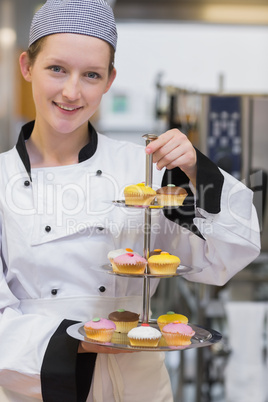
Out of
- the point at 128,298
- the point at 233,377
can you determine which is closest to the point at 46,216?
the point at 128,298

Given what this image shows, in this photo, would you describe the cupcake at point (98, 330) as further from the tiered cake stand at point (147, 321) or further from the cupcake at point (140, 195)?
the cupcake at point (140, 195)

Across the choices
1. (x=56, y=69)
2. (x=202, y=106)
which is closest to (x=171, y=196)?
(x=56, y=69)

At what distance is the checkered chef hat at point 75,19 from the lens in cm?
130

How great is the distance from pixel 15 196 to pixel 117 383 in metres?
0.46

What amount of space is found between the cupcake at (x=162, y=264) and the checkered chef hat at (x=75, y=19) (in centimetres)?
46

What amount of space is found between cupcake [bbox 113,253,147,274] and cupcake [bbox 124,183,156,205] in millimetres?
104

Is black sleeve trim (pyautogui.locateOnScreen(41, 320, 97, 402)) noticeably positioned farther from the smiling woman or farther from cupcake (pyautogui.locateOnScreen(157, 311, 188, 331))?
the smiling woman

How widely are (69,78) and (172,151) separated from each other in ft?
0.84

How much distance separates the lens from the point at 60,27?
1305 millimetres

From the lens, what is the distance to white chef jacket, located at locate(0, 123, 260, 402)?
129 cm

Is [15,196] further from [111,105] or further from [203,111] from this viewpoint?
[111,105]

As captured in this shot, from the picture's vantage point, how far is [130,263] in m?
1.24

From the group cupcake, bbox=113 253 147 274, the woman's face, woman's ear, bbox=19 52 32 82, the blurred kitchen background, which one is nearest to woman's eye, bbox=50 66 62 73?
the woman's face

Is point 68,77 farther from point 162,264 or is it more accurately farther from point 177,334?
point 177,334
